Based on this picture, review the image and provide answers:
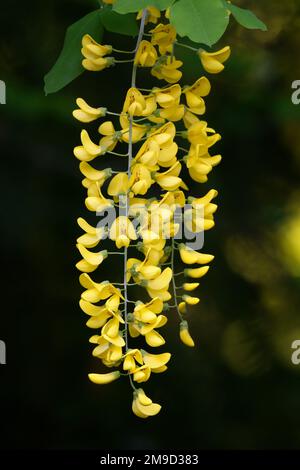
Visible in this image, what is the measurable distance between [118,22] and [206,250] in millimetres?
1536

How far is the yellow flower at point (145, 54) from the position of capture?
1.60 meters

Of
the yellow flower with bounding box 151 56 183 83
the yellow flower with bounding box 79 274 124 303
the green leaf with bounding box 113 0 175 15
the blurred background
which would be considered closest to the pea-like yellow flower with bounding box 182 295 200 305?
the yellow flower with bounding box 79 274 124 303

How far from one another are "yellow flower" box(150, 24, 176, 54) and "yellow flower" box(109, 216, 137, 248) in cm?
34

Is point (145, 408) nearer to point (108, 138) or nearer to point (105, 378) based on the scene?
point (105, 378)

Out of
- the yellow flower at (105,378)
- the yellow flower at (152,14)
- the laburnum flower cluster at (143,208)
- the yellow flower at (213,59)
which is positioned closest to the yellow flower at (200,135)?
the laburnum flower cluster at (143,208)

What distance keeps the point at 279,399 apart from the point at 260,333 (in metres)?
0.32

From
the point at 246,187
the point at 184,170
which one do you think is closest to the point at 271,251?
the point at 246,187

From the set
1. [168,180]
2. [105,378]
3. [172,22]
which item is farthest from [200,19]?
[105,378]

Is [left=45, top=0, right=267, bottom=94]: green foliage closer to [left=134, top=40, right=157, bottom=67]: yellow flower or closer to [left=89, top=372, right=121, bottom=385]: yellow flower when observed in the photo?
[left=134, top=40, right=157, bottom=67]: yellow flower

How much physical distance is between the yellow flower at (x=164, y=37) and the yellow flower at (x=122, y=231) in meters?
0.34

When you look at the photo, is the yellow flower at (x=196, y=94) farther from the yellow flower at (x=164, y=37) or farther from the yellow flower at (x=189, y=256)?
the yellow flower at (x=189, y=256)

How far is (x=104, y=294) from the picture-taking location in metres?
1.53

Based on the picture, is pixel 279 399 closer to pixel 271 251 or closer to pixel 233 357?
pixel 233 357

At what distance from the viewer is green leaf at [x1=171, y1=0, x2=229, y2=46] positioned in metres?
1.47
